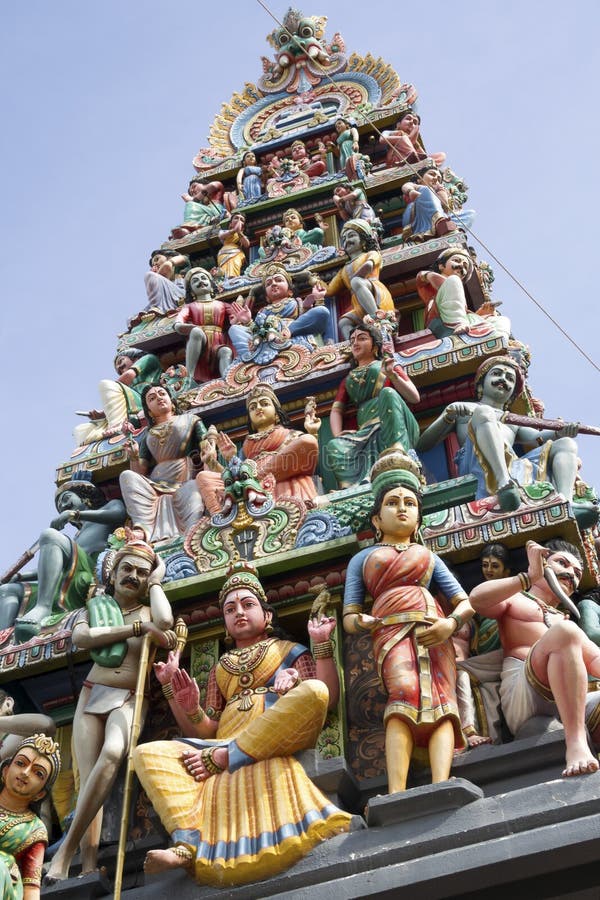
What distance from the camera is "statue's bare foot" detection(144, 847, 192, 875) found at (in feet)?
26.2

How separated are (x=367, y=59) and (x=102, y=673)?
654 inches

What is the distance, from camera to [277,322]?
1554cm

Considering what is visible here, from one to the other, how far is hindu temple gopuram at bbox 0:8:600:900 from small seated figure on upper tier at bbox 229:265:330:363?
4cm

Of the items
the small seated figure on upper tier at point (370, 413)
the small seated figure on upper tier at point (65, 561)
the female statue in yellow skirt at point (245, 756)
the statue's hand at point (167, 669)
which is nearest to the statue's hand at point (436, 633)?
the female statue in yellow skirt at point (245, 756)

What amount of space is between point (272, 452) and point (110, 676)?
3.19 meters

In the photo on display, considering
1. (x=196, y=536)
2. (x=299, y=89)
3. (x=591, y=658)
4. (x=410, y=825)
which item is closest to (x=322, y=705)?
(x=410, y=825)

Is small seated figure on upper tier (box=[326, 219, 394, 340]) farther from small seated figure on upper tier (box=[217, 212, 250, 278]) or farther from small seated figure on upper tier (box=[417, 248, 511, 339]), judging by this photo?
small seated figure on upper tier (box=[217, 212, 250, 278])

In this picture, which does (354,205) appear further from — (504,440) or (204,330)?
(504,440)

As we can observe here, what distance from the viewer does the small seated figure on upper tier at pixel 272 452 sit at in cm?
1212

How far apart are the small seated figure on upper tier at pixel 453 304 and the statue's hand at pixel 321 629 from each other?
16.4ft

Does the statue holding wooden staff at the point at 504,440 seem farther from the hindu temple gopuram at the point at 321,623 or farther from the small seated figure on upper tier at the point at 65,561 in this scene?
the small seated figure on upper tier at the point at 65,561

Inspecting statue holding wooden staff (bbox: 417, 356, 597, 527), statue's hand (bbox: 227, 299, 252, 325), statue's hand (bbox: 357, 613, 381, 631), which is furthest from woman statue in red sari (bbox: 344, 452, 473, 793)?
statue's hand (bbox: 227, 299, 252, 325)

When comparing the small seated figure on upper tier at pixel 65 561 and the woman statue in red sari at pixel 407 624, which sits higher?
the small seated figure on upper tier at pixel 65 561

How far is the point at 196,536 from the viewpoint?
1128 cm
